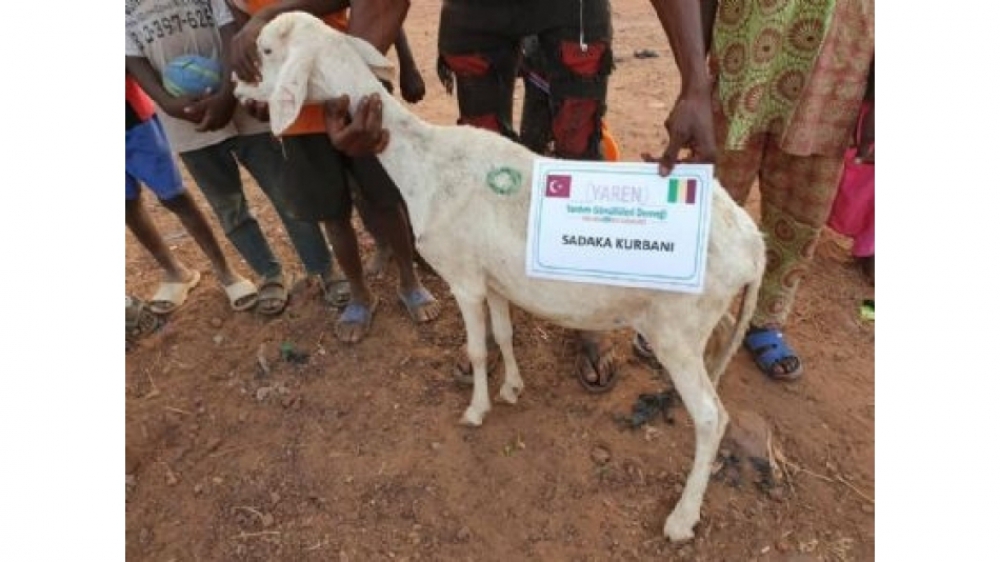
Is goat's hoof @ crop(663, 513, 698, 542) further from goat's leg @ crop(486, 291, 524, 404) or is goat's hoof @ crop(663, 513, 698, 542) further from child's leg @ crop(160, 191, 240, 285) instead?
child's leg @ crop(160, 191, 240, 285)

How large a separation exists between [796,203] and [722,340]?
859 millimetres

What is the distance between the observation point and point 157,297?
14.3 feet

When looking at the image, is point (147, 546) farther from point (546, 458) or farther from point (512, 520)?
point (546, 458)

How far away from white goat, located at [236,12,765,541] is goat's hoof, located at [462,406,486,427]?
71 cm

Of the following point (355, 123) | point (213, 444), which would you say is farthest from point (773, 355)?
point (213, 444)

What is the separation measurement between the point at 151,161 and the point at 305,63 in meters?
2.00

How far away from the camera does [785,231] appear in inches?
128

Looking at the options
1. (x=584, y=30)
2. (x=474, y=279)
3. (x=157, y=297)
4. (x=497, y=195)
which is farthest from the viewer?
(x=157, y=297)

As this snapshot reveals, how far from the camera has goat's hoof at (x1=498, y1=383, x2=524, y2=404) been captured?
3342 mm

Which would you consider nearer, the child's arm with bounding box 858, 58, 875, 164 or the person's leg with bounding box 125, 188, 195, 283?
the child's arm with bounding box 858, 58, 875, 164

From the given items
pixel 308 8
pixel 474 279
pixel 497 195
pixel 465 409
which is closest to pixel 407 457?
pixel 465 409

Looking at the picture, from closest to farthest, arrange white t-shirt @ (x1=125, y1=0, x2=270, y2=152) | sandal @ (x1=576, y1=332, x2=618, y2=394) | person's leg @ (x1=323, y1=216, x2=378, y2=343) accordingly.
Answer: white t-shirt @ (x1=125, y1=0, x2=270, y2=152)
sandal @ (x1=576, y1=332, x2=618, y2=394)
person's leg @ (x1=323, y1=216, x2=378, y2=343)

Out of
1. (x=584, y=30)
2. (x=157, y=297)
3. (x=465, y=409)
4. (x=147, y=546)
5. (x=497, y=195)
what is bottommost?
(x=147, y=546)

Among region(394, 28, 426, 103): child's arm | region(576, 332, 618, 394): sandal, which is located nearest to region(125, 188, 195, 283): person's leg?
region(394, 28, 426, 103): child's arm
